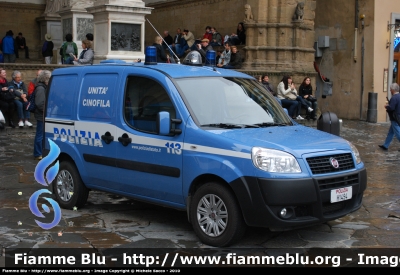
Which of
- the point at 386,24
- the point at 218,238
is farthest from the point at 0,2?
the point at 218,238

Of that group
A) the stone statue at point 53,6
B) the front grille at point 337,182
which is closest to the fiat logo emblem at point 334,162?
the front grille at point 337,182

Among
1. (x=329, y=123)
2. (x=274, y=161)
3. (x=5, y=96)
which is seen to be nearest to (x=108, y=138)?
(x=274, y=161)

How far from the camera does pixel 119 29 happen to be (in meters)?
17.5

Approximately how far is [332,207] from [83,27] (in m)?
14.9

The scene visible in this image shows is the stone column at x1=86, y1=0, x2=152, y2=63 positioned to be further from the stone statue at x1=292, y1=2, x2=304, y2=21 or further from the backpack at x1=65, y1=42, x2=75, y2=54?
the stone statue at x1=292, y1=2, x2=304, y2=21

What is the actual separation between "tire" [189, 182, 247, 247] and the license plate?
973 mm

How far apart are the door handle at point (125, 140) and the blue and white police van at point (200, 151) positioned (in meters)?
0.01

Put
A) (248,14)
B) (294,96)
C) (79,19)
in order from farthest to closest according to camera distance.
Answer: (248,14) < (79,19) < (294,96)

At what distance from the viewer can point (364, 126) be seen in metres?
21.6

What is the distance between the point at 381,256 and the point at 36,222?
155 inches

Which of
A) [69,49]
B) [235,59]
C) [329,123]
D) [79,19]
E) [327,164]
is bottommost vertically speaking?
[327,164]

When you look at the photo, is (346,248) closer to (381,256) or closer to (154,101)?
(381,256)

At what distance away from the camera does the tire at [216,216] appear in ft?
22.6

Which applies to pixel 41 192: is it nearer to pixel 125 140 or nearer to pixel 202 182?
pixel 125 140
